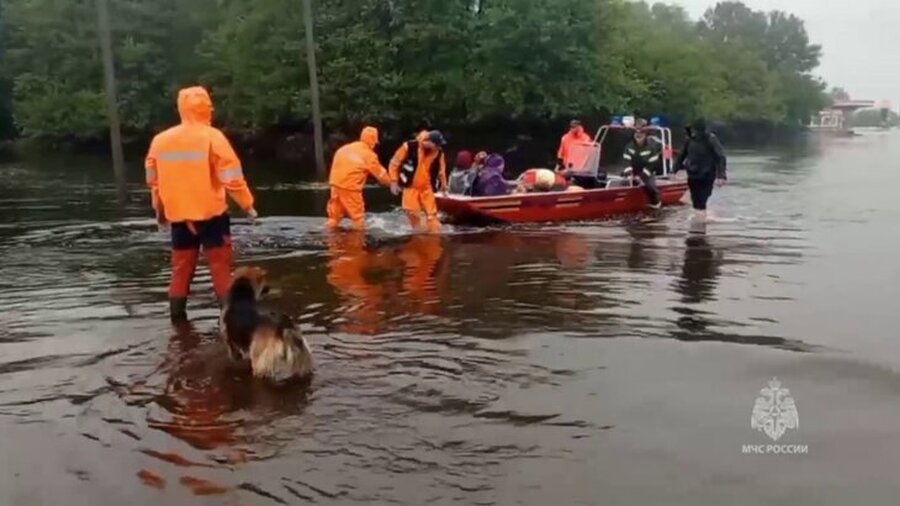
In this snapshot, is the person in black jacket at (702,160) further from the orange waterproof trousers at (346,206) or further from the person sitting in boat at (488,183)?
the orange waterproof trousers at (346,206)

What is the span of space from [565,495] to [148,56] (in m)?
45.6

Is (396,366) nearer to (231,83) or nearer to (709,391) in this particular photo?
(709,391)

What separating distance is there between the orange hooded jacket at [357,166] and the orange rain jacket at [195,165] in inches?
222

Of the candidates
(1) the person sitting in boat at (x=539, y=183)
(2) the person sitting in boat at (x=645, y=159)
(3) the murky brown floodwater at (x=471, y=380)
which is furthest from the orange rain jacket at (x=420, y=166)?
(2) the person sitting in boat at (x=645, y=159)

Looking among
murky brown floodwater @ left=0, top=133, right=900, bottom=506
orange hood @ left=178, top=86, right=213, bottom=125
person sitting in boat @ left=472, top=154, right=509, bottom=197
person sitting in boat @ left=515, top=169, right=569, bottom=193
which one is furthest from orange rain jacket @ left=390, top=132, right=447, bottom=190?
orange hood @ left=178, top=86, right=213, bottom=125

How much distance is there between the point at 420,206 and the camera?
13961 mm

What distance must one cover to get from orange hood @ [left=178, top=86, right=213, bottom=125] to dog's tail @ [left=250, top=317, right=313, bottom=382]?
215cm

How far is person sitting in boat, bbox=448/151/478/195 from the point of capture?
584 inches

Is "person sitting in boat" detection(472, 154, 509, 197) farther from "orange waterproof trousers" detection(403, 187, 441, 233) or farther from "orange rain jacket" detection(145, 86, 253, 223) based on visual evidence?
"orange rain jacket" detection(145, 86, 253, 223)

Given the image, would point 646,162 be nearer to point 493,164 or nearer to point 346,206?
Result: point 493,164

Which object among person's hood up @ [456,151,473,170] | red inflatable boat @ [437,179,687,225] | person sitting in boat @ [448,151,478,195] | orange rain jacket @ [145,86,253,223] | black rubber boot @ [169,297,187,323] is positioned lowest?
black rubber boot @ [169,297,187,323]

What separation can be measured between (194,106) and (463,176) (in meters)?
7.78

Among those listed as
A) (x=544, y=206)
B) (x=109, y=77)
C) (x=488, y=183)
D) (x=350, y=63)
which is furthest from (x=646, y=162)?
Answer: (x=350, y=63)

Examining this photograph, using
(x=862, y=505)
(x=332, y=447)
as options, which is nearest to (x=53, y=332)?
(x=332, y=447)
